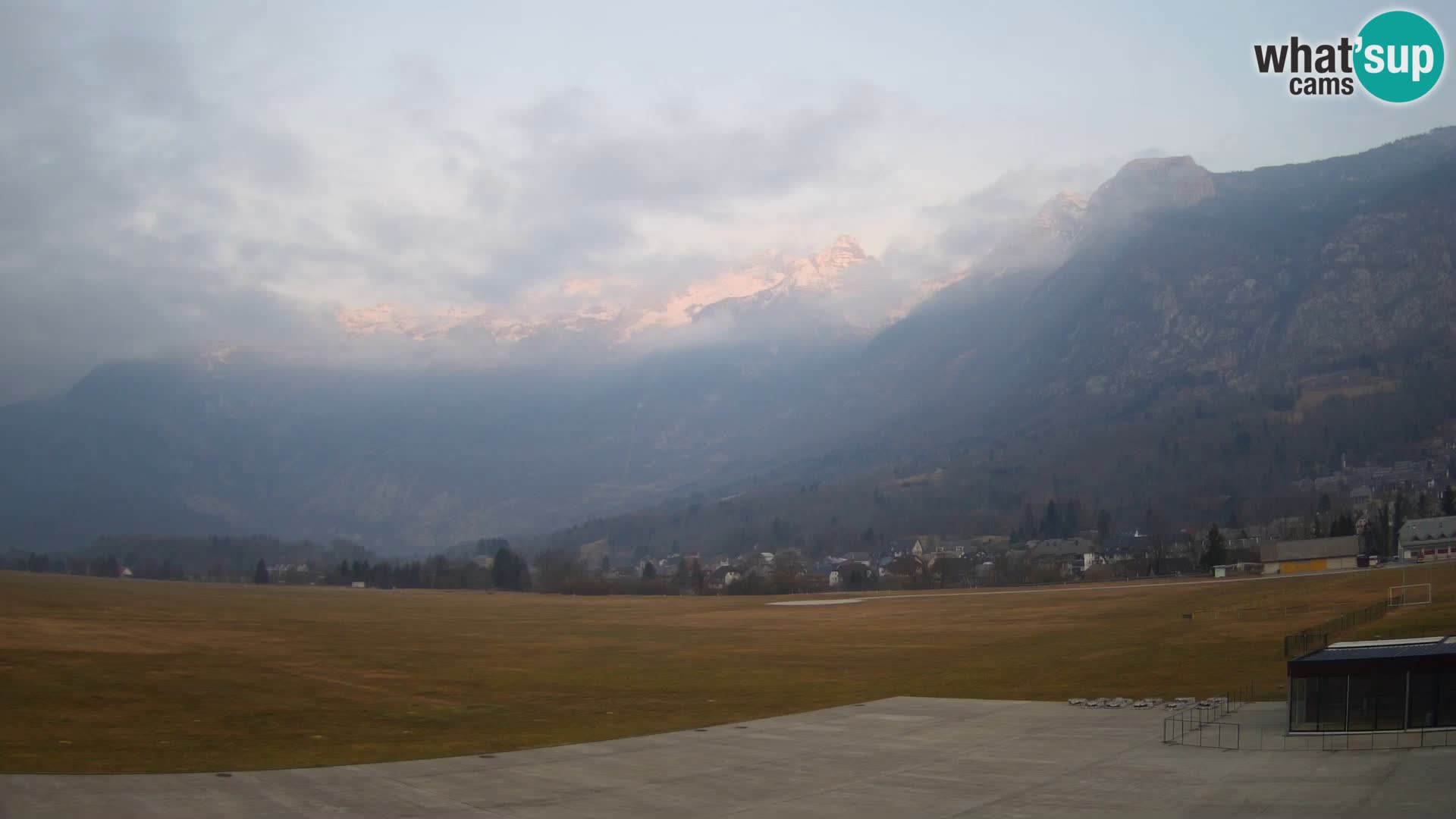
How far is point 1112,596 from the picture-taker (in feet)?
322

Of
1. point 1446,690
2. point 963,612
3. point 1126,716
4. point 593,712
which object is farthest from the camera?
point 963,612

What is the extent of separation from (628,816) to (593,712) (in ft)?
58.9

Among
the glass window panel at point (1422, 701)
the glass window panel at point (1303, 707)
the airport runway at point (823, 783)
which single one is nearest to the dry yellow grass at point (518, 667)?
the airport runway at point (823, 783)

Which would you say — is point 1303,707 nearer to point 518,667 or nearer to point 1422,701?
point 1422,701

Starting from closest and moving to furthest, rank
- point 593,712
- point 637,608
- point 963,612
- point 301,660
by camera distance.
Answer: point 593,712 → point 301,660 → point 963,612 → point 637,608

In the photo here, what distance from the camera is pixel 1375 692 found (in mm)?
33906

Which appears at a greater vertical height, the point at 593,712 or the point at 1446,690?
the point at 1446,690

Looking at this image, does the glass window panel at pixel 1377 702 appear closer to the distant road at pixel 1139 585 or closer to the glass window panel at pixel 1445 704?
the glass window panel at pixel 1445 704

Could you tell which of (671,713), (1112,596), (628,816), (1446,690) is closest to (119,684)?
(671,713)

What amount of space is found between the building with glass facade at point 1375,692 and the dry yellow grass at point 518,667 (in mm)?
10291

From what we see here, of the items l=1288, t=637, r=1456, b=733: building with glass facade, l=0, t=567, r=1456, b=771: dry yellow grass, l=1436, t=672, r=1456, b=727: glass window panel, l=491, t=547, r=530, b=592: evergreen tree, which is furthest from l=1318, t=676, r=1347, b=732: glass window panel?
l=491, t=547, r=530, b=592: evergreen tree

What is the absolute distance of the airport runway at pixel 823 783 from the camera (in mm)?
26094

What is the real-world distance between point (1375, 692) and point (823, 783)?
17821mm

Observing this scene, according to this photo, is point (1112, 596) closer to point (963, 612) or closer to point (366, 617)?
point (963, 612)
